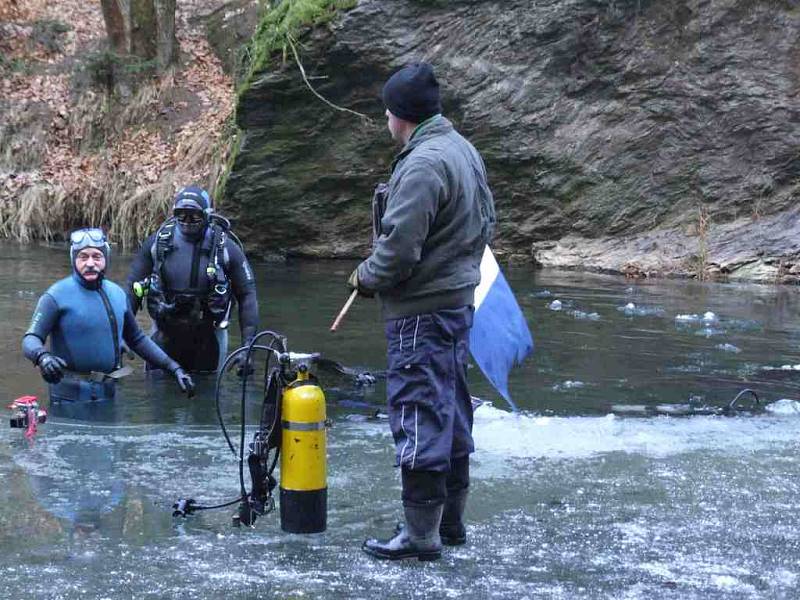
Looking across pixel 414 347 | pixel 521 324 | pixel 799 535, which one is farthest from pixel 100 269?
pixel 799 535

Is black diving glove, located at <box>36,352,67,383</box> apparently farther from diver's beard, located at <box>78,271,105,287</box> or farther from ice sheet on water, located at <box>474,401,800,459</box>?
ice sheet on water, located at <box>474,401,800,459</box>

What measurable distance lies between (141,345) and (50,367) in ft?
3.09

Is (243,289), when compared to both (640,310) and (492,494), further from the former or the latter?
(640,310)

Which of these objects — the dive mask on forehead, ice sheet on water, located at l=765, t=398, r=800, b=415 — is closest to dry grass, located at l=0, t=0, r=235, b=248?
the dive mask on forehead

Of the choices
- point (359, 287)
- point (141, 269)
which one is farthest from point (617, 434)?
point (141, 269)

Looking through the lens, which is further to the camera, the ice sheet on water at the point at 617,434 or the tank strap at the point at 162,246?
the tank strap at the point at 162,246

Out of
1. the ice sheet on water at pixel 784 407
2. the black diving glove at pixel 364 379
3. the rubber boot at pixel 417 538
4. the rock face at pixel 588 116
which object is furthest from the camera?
the rock face at pixel 588 116

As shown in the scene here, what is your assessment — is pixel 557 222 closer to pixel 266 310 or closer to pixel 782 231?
pixel 782 231

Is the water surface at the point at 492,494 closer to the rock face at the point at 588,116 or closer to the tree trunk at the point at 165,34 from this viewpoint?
the rock face at the point at 588,116

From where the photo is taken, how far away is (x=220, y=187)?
62.0 ft

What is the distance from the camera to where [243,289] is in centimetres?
912

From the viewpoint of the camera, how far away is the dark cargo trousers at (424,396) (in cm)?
477

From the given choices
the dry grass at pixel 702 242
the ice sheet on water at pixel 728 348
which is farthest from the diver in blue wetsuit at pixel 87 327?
the dry grass at pixel 702 242

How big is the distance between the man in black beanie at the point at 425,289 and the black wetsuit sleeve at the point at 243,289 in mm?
4112
